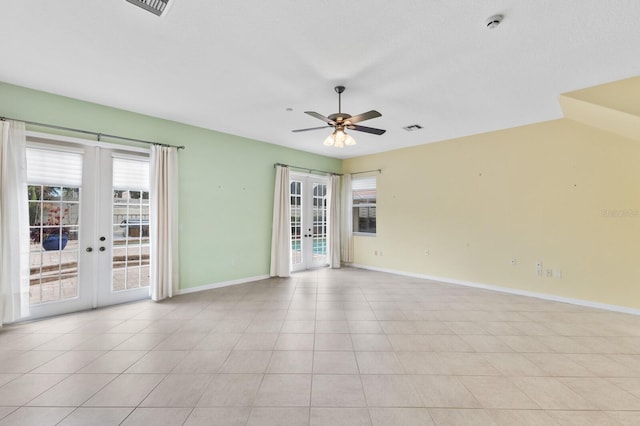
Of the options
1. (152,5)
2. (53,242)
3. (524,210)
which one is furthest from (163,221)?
(524,210)

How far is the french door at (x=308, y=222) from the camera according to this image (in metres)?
6.63

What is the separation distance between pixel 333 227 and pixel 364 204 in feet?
3.53

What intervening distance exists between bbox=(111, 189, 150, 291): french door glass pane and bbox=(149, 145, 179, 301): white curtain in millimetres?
249

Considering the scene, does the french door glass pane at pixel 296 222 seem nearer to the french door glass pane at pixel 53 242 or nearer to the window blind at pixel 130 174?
the window blind at pixel 130 174

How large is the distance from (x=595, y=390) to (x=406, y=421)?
5.51 feet

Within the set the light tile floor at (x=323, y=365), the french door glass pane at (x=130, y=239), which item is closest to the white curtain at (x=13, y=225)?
the light tile floor at (x=323, y=365)

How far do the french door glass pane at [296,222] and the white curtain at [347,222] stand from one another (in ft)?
4.65

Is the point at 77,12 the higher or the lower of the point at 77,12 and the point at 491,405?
the higher

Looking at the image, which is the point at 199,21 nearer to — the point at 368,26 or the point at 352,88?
the point at 368,26

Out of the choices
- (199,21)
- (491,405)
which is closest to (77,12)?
(199,21)

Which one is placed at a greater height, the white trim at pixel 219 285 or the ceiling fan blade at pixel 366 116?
the ceiling fan blade at pixel 366 116

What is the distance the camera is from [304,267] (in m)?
6.84

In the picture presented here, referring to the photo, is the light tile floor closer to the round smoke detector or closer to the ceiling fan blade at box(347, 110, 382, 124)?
the ceiling fan blade at box(347, 110, 382, 124)

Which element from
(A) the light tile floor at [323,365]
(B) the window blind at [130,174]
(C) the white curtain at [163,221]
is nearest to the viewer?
(A) the light tile floor at [323,365]
